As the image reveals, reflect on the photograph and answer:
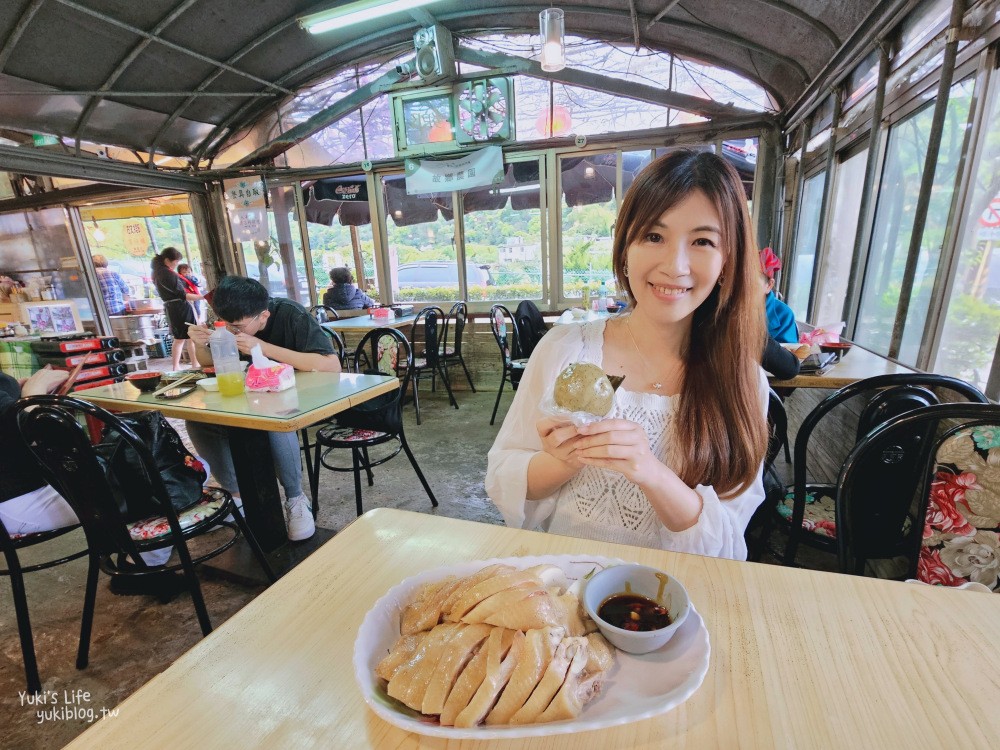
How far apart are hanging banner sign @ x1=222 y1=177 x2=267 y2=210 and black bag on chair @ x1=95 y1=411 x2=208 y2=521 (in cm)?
627

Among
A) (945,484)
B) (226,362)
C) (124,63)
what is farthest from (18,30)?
(945,484)

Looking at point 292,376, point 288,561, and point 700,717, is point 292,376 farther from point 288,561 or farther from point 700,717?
point 700,717

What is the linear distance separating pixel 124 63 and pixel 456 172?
368 cm

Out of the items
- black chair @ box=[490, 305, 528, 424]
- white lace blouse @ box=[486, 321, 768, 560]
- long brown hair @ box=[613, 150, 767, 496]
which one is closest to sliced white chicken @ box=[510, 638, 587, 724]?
white lace blouse @ box=[486, 321, 768, 560]

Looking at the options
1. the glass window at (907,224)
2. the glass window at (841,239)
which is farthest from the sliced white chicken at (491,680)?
the glass window at (841,239)

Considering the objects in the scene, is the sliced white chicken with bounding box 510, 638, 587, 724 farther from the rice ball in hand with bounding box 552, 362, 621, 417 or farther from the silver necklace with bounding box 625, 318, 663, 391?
the silver necklace with bounding box 625, 318, 663, 391

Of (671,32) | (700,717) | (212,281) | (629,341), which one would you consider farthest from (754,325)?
(212,281)

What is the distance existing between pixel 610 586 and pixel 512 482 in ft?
1.61

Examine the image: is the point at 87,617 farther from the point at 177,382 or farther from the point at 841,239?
the point at 841,239

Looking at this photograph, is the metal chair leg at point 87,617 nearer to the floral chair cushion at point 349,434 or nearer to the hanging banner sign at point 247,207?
the floral chair cushion at point 349,434

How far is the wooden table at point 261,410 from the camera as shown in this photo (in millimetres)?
1939

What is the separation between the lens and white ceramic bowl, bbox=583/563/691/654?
0.60 metres

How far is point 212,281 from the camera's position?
7.72 metres

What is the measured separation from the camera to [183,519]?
1909mm
